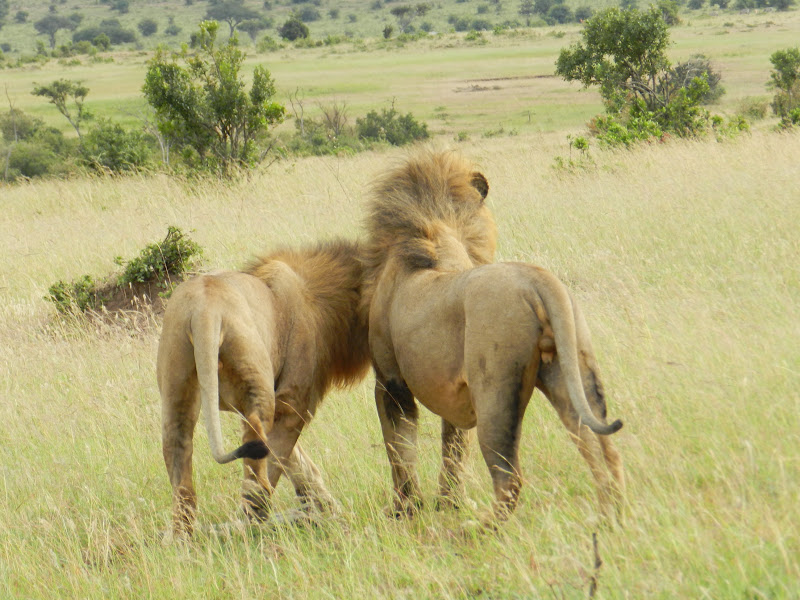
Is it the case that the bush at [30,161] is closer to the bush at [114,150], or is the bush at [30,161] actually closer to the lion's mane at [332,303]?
the bush at [114,150]

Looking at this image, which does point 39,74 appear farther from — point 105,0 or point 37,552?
point 105,0

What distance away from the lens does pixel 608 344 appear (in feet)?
16.5

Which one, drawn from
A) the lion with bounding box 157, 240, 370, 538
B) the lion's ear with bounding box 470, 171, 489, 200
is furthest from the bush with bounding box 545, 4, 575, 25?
the lion with bounding box 157, 240, 370, 538

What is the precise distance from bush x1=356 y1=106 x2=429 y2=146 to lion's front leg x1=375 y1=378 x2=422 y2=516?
2464 cm

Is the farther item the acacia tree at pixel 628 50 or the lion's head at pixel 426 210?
the acacia tree at pixel 628 50

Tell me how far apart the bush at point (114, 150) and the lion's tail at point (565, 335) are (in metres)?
15.8

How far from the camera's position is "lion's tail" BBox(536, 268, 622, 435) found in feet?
9.54

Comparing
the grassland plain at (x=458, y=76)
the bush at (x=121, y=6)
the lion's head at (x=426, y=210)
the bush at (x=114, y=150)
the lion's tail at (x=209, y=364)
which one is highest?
the bush at (x=121, y=6)

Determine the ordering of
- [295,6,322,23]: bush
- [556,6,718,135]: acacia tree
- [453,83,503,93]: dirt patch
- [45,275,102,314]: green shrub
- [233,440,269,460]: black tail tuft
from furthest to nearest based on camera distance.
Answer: [295,6,322,23]: bush, [453,83,503,93]: dirt patch, [556,6,718,135]: acacia tree, [45,275,102,314]: green shrub, [233,440,269,460]: black tail tuft

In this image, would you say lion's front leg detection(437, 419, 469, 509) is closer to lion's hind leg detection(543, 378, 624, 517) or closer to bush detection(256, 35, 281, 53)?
lion's hind leg detection(543, 378, 624, 517)

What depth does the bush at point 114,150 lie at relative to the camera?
714 inches

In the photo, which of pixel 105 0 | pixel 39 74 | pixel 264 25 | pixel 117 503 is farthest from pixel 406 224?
pixel 105 0

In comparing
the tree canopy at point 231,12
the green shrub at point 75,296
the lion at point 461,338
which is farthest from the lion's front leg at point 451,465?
the tree canopy at point 231,12

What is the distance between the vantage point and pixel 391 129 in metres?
28.8
